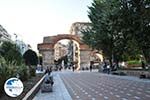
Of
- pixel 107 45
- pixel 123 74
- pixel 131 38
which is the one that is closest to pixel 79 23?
pixel 107 45

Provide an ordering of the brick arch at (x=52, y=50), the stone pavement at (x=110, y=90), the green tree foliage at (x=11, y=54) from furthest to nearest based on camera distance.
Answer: the brick arch at (x=52, y=50)
the green tree foliage at (x=11, y=54)
the stone pavement at (x=110, y=90)

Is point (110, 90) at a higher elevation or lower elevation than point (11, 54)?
lower

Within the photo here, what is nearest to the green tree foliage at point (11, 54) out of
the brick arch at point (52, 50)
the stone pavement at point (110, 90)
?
the stone pavement at point (110, 90)

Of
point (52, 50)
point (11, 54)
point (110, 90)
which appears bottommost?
point (110, 90)

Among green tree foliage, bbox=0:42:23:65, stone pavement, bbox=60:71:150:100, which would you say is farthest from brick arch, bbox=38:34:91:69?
stone pavement, bbox=60:71:150:100

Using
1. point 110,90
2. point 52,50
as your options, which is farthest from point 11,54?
point 52,50

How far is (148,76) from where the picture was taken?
46406 mm

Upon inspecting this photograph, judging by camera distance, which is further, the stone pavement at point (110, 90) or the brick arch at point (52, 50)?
the brick arch at point (52, 50)

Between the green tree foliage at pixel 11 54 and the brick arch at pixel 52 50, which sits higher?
the brick arch at pixel 52 50

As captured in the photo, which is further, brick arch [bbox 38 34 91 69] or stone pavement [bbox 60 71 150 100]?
brick arch [bbox 38 34 91 69]

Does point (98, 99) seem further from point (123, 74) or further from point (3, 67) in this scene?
point (123, 74)

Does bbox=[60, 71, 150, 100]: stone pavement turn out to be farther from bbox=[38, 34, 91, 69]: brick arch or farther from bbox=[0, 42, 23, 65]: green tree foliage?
bbox=[38, 34, 91, 69]: brick arch

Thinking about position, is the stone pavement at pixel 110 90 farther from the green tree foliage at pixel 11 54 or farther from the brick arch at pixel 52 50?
the brick arch at pixel 52 50

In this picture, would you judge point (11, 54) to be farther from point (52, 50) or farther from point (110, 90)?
point (52, 50)
